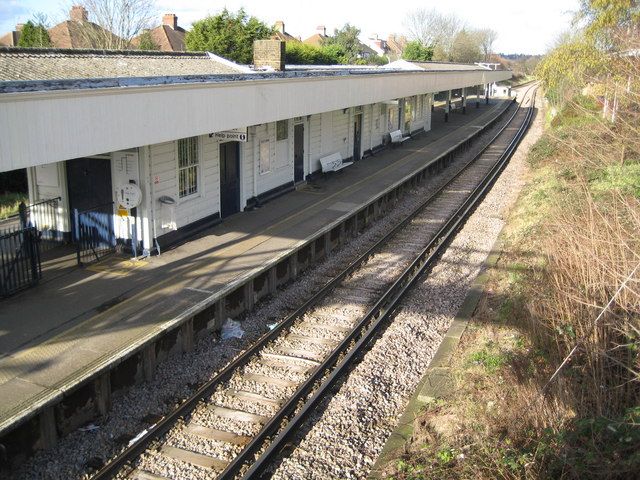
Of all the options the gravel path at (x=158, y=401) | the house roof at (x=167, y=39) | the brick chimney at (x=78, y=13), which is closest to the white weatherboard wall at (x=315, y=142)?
the gravel path at (x=158, y=401)

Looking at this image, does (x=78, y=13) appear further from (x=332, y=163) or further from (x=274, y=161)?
(x=274, y=161)

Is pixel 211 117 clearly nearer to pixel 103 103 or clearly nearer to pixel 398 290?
pixel 103 103

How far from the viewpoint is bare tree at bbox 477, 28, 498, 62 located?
10951cm

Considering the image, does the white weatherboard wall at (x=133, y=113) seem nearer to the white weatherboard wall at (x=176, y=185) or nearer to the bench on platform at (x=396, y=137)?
the white weatherboard wall at (x=176, y=185)

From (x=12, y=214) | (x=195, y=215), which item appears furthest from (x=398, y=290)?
(x=12, y=214)

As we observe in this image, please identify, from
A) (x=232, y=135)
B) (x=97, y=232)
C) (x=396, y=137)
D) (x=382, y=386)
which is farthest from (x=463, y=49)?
(x=382, y=386)

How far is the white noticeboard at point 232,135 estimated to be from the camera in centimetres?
1387

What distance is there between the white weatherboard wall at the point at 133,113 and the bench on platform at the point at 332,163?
339 cm

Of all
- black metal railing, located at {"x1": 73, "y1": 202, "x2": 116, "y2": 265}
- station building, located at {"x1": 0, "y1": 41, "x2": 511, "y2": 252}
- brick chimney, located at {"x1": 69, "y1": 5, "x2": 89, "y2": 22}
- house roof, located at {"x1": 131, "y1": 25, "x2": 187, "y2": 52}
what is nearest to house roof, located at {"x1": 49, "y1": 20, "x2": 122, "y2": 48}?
brick chimney, located at {"x1": 69, "y1": 5, "x2": 89, "y2": 22}

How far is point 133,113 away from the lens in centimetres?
976

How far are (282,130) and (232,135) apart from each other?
419 cm

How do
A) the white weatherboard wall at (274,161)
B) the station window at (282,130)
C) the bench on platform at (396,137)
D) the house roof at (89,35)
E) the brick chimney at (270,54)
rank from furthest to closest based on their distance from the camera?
the house roof at (89,35)
the bench on platform at (396,137)
the station window at (282,130)
the brick chimney at (270,54)
the white weatherboard wall at (274,161)

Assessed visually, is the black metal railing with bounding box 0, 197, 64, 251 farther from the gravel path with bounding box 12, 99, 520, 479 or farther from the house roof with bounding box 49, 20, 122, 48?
the house roof with bounding box 49, 20, 122, 48

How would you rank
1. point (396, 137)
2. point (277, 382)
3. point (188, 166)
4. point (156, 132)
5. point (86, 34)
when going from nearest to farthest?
point (277, 382), point (156, 132), point (188, 166), point (396, 137), point (86, 34)
